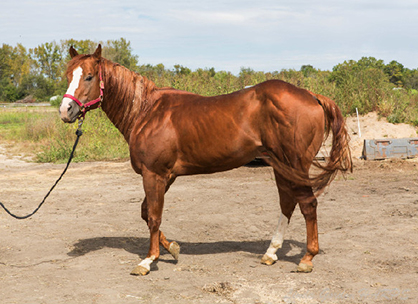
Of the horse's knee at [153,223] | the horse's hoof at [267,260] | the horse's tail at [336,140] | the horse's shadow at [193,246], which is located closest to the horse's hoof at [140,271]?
the horse's knee at [153,223]

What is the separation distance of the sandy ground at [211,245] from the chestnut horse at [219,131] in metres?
0.39

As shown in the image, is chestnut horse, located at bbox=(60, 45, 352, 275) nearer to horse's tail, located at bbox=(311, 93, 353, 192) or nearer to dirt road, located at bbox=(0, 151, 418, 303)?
horse's tail, located at bbox=(311, 93, 353, 192)

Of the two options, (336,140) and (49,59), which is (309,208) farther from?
(49,59)

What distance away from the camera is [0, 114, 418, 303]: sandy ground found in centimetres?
409

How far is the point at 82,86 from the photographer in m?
4.67

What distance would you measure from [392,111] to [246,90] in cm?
1196

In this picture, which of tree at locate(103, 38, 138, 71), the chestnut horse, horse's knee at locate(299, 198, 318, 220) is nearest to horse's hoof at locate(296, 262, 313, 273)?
the chestnut horse

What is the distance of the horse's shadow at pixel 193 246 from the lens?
17.7 feet

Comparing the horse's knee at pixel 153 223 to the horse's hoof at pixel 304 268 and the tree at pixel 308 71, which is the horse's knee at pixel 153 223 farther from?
the tree at pixel 308 71

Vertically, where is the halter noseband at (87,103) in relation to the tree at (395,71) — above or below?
below

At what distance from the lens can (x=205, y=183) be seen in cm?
1009

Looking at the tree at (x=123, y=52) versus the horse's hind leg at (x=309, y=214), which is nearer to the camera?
the horse's hind leg at (x=309, y=214)

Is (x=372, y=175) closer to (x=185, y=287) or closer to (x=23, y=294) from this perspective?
(x=185, y=287)

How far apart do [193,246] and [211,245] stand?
236 mm
